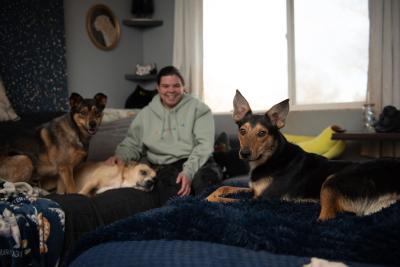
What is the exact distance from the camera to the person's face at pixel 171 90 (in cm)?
283

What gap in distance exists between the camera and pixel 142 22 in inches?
207

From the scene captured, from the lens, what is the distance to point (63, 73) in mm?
4316

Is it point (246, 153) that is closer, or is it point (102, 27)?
point (246, 153)

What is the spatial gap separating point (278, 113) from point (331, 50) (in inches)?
98.4

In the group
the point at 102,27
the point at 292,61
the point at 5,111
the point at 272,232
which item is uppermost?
the point at 102,27

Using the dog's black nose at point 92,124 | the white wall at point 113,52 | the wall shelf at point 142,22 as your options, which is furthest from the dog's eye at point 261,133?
the wall shelf at point 142,22

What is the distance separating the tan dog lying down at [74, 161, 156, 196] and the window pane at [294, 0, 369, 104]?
2351 millimetres

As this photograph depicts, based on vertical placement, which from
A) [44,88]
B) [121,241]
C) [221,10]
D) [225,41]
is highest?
[221,10]

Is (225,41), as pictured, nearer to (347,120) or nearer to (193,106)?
(347,120)

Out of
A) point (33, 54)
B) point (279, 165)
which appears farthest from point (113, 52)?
point (279, 165)

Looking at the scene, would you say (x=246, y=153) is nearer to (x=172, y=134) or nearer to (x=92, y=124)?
(x=172, y=134)

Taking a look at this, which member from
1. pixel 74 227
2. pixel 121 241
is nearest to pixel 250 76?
pixel 74 227

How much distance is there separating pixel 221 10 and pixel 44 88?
236cm

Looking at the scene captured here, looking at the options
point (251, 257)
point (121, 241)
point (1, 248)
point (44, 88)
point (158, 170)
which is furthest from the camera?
point (44, 88)
